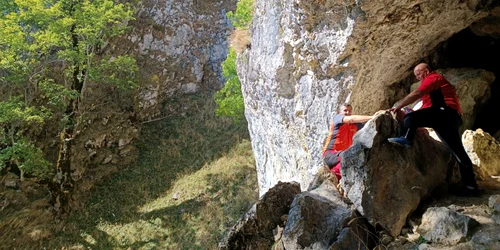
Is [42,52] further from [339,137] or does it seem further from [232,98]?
[339,137]

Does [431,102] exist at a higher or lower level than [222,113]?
higher

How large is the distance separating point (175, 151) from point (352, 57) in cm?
1332

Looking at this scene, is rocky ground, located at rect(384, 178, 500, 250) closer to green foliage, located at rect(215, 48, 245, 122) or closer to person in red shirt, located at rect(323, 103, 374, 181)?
person in red shirt, located at rect(323, 103, 374, 181)

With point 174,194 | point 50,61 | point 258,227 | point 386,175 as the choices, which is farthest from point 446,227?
point 50,61

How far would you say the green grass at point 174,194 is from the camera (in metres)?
12.8

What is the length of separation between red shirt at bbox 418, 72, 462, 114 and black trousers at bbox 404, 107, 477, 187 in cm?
9

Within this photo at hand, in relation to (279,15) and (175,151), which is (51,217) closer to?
(175,151)

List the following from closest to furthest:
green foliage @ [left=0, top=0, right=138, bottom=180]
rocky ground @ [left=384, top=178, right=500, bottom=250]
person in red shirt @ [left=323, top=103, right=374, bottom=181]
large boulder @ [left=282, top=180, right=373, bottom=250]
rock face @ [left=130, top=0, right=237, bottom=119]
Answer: rocky ground @ [left=384, top=178, right=500, bottom=250], large boulder @ [left=282, top=180, right=373, bottom=250], person in red shirt @ [left=323, top=103, right=374, bottom=181], green foliage @ [left=0, top=0, right=138, bottom=180], rock face @ [left=130, top=0, right=237, bottom=119]

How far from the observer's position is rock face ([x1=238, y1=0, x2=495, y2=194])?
646 cm

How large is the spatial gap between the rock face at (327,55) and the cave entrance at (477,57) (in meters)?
1.08

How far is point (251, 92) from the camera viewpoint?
36.5 feet

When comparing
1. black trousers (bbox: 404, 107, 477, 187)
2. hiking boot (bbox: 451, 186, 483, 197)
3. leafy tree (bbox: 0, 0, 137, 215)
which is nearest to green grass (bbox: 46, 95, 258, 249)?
leafy tree (bbox: 0, 0, 137, 215)

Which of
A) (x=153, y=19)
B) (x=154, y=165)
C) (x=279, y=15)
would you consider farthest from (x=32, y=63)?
(x=153, y=19)

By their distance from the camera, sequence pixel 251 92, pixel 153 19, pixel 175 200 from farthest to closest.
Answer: pixel 153 19
pixel 175 200
pixel 251 92
